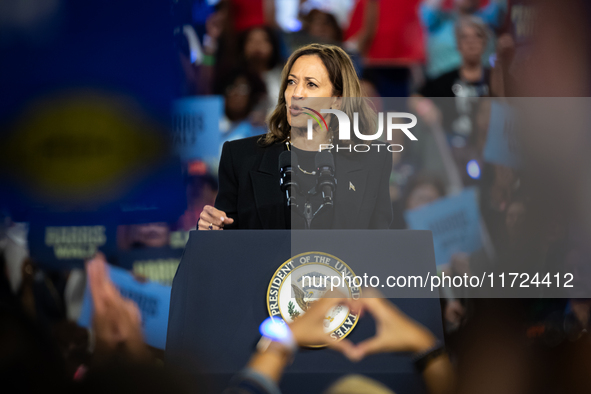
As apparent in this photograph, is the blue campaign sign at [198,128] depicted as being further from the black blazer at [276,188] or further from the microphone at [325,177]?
the microphone at [325,177]

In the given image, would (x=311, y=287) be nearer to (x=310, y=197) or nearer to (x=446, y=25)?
(x=310, y=197)

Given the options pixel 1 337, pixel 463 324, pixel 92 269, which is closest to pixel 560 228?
pixel 463 324

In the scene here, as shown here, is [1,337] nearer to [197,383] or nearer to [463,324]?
[197,383]

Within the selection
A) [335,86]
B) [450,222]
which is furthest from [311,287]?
[450,222]

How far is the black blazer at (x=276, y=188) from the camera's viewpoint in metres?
1.30

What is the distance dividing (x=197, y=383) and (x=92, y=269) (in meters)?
1.84

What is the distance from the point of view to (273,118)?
5.24 ft

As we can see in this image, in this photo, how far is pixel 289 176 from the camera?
1301 mm

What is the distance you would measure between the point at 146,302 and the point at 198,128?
91 centimetres

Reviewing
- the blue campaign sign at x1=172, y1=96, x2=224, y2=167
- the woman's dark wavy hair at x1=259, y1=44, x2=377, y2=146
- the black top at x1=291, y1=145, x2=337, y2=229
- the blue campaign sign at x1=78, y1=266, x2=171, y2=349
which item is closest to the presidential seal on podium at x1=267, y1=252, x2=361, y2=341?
the black top at x1=291, y1=145, x2=337, y2=229

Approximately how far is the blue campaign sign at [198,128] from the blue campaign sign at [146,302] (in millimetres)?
666

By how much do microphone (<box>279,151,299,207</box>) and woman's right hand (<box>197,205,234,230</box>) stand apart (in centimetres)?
15

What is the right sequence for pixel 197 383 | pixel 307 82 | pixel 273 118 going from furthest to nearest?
pixel 273 118
pixel 307 82
pixel 197 383

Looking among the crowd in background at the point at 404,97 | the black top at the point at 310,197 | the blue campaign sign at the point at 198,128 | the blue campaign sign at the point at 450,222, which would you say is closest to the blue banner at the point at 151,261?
the crowd in background at the point at 404,97
